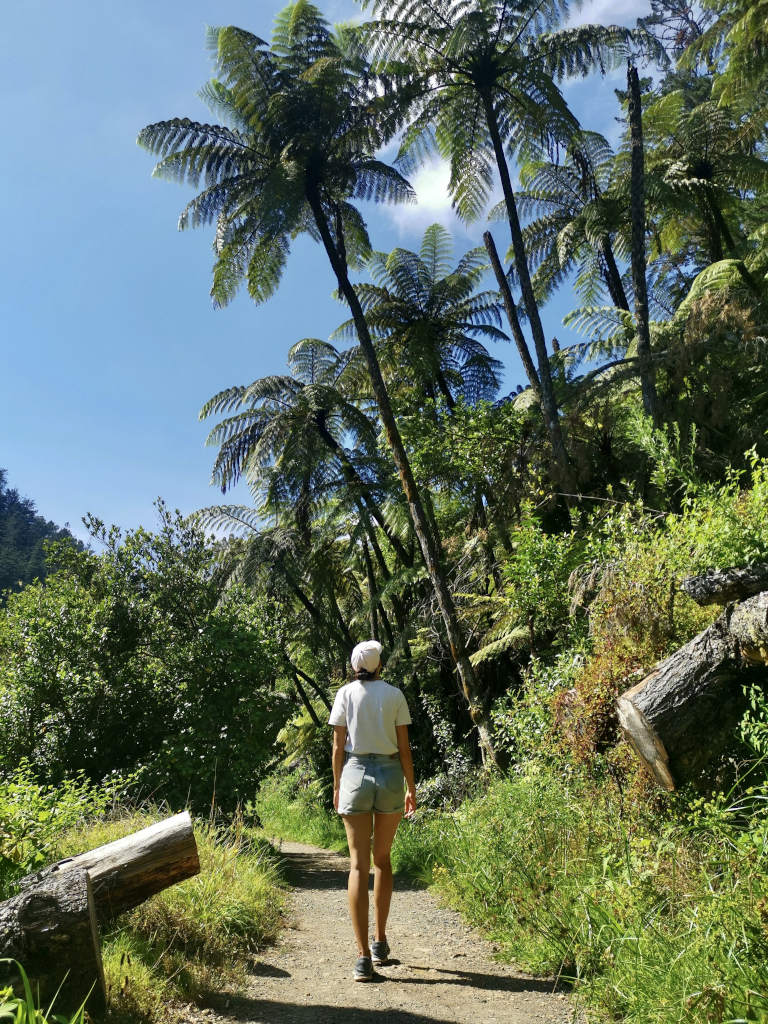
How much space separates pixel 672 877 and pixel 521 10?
12.2 meters

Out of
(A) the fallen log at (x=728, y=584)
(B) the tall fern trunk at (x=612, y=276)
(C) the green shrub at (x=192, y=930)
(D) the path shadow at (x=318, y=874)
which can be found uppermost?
(B) the tall fern trunk at (x=612, y=276)

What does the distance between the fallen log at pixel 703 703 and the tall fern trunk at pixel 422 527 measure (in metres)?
4.61

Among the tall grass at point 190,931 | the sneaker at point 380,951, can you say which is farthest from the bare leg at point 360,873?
the tall grass at point 190,931

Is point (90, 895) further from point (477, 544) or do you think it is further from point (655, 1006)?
point (477, 544)

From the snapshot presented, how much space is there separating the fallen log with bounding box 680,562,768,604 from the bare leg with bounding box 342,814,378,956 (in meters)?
2.75

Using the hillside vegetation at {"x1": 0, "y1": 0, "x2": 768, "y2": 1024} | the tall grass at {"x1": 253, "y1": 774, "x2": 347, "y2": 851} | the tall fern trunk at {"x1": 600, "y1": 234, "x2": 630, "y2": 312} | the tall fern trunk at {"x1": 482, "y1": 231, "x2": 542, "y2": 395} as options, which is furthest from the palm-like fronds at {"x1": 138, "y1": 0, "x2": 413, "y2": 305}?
the tall grass at {"x1": 253, "y1": 774, "x2": 347, "y2": 851}

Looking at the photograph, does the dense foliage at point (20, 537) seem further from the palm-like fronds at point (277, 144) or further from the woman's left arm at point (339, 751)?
the woman's left arm at point (339, 751)

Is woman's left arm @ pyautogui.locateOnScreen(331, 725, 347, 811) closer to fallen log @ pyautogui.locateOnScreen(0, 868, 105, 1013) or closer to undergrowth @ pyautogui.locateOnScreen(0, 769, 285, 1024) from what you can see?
undergrowth @ pyautogui.locateOnScreen(0, 769, 285, 1024)

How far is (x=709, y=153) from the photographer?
16.5 meters

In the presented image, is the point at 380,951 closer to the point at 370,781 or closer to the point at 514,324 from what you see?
the point at 370,781

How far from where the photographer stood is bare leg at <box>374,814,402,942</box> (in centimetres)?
419

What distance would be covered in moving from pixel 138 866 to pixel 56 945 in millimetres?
686

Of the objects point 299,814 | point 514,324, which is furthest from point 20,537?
point 514,324

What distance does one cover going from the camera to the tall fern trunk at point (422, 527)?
10.1 meters
